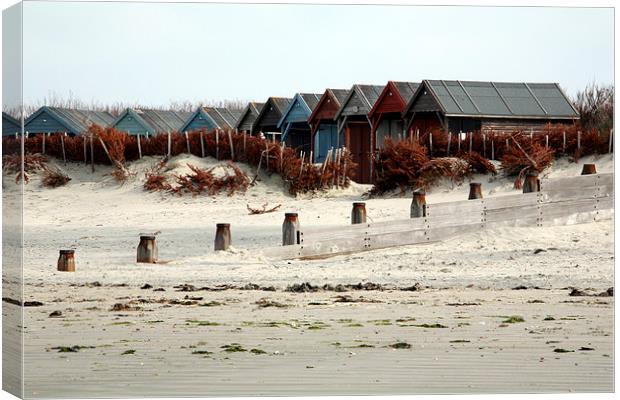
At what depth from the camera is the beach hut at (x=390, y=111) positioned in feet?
105

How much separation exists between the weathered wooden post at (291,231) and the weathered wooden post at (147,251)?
1.63m

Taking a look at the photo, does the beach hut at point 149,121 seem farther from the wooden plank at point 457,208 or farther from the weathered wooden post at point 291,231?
the weathered wooden post at point 291,231

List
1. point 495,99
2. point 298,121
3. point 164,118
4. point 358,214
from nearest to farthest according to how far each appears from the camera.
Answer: point 358,214
point 495,99
point 298,121
point 164,118

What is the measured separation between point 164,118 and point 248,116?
5.77 m

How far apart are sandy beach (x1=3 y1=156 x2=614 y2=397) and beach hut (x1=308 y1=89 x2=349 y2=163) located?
15619 millimetres

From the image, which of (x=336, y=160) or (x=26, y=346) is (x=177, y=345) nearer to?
(x=26, y=346)

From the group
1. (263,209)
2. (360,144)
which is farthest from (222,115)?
(263,209)

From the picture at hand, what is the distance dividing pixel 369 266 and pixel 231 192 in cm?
1143

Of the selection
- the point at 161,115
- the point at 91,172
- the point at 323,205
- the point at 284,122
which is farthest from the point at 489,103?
the point at 161,115

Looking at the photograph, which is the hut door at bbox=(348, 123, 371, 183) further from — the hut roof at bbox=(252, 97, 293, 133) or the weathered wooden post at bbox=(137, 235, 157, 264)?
the weathered wooden post at bbox=(137, 235, 157, 264)

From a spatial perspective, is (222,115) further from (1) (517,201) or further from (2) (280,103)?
(1) (517,201)

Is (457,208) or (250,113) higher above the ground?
(250,113)

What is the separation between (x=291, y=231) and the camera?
1524cm

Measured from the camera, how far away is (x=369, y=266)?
1496 cm
